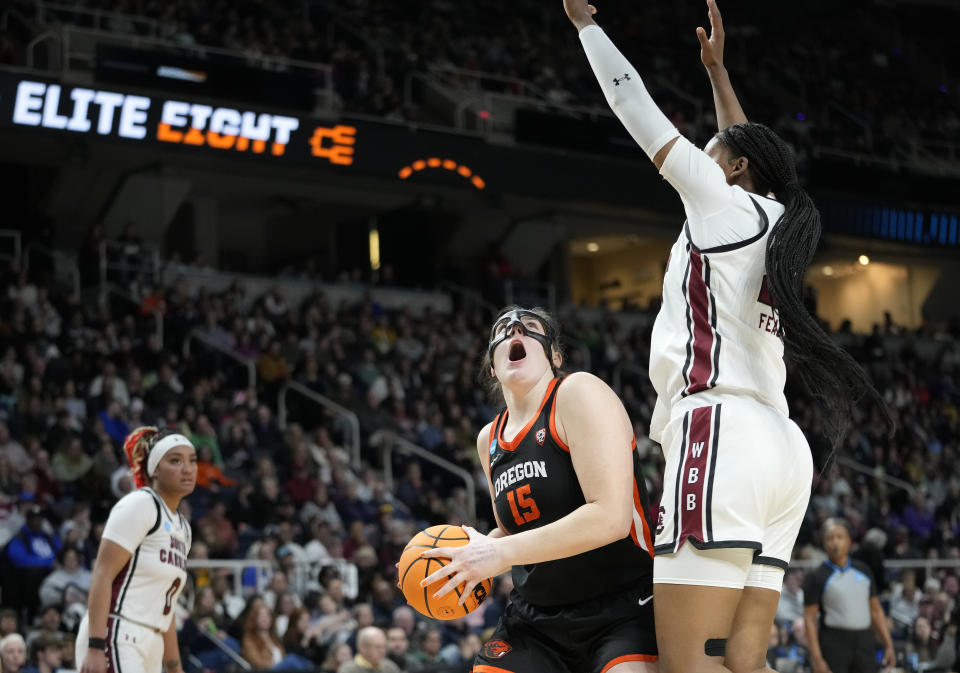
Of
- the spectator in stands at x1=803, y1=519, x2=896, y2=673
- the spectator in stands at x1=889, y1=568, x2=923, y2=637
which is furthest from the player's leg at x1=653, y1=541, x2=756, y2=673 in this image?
the spectator in stands at x1=889, y1=568, x2=923, y2=637

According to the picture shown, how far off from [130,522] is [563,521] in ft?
9.69

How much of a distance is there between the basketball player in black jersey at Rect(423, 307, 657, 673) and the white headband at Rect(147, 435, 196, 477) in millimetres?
2497

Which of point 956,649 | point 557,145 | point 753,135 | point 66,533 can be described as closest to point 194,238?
point 557,145

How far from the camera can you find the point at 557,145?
21266mm

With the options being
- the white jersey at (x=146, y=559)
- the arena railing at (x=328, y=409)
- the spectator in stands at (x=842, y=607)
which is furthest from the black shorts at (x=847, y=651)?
the arena railing at (x=328, y=409)

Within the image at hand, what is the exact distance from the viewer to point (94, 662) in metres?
5.54

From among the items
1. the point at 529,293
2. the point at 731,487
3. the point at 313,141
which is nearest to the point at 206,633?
the point at 731,487

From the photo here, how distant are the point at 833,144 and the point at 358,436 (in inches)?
541

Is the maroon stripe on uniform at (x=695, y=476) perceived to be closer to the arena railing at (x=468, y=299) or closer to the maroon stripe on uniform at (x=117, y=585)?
the maroon stripe on uniform at (x=117, y=585)

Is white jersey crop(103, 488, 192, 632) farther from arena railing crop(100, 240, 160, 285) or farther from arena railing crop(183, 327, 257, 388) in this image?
arena railing crop(100, 240, 160, 285)

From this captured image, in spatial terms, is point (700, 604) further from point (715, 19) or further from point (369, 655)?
point (369, 655)

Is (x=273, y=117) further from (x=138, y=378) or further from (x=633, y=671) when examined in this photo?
(x=633, y=671)

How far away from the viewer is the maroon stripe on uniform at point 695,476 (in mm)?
3379

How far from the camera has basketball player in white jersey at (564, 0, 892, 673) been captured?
3369mm
